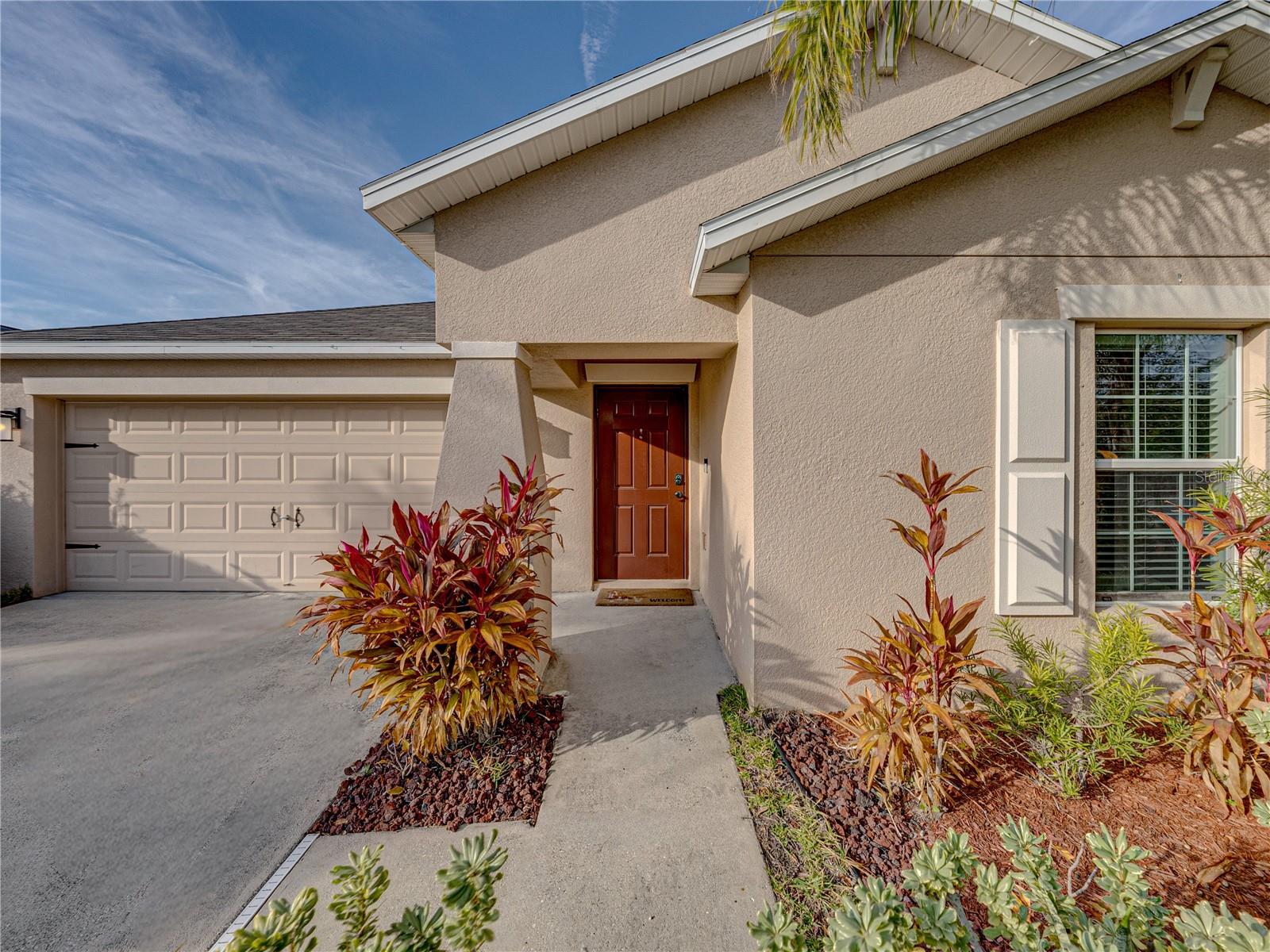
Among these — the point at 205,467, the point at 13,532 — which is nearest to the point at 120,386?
the point at 205,467

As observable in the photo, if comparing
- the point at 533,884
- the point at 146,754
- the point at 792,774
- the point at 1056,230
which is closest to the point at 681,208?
the point at 1056,230

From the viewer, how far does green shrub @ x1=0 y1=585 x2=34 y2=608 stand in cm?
584

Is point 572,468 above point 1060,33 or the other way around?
the other way around

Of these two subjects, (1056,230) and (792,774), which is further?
(1056,230)

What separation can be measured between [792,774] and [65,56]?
10.3 metres

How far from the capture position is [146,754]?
3.12 m

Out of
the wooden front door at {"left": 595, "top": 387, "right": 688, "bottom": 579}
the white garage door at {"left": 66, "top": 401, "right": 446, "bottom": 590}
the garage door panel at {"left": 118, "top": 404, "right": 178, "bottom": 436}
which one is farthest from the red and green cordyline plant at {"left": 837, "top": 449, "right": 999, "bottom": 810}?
the garage door panel at {"left": 118, "top": 404, "right": 178, "bottom": 436}

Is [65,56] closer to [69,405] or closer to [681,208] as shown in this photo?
[69,405]

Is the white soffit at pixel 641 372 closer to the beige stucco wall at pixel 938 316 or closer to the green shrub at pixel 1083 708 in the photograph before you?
the beige stucco wall at pixel 938 316

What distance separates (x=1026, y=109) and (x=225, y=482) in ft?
27.9

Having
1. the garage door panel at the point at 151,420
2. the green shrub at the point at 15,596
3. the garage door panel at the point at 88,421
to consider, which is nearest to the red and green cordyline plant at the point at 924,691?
the garage door panel at the point at 151,420

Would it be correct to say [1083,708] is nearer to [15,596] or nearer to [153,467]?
[153,467]

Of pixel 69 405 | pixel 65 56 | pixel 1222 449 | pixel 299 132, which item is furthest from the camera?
pixel 299 132

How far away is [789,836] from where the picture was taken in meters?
2.40
